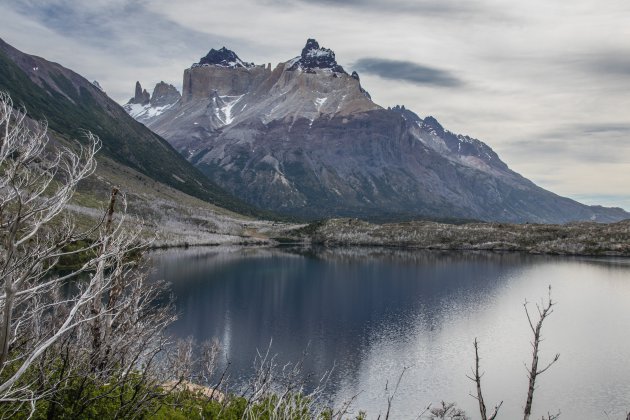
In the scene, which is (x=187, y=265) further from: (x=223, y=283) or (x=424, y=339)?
(x=424, y=339)

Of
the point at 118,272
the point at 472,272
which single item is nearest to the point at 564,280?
the point at 472,272

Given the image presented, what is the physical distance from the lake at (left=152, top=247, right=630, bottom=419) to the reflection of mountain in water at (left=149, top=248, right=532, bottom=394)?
0.31 metres

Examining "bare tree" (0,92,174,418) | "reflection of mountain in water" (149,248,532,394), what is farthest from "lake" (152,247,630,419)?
"bare tree" (0,92,174,418)

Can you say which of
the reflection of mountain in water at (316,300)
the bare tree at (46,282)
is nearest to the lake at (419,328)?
the reflection of mountain in water at (316,300)

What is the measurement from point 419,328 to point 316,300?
105ft

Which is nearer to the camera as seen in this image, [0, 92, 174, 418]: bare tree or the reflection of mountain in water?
[0, 92, 174, 418]: bare tree

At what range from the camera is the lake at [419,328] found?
56.9 metres

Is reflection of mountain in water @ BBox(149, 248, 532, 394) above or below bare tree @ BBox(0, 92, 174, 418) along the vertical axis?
below

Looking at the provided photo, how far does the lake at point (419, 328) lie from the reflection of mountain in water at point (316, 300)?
1.02ft

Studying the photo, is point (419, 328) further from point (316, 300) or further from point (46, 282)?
point (46, 282)

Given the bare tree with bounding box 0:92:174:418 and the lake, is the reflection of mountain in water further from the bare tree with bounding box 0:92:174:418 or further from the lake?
the bare tree with bounding box 0:92:174:418

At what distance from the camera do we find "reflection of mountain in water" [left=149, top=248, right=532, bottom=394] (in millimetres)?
74438

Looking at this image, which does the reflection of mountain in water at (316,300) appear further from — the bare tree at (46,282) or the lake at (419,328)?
the bare tree at (46,282)

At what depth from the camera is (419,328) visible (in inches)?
3366
